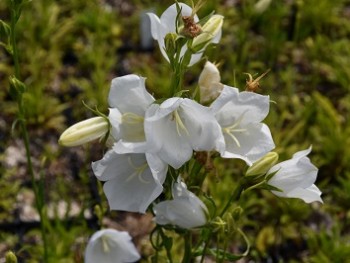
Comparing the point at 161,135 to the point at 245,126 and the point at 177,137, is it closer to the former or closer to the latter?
the point at 177,137

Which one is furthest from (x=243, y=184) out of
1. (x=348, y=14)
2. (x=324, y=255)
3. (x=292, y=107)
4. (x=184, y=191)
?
(x=348, y=14)

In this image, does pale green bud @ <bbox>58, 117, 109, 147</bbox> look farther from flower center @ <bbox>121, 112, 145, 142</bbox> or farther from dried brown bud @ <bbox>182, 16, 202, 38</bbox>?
dried brown bud @ <bbox>182, 16, 202, 38</bbox>

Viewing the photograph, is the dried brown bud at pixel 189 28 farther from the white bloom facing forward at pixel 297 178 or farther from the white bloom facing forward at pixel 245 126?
the white bloom facing forward at pixel 297 178

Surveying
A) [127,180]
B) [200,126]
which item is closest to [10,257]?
[127,180]

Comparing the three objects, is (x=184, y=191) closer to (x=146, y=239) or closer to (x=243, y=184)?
(x=243, y=184)

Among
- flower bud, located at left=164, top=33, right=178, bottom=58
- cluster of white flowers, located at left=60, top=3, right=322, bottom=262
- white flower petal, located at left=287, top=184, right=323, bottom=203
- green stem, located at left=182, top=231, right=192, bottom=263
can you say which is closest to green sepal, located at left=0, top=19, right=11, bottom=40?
cluster of white flowers, located at left=60, top=3, right=322, bottom=262
